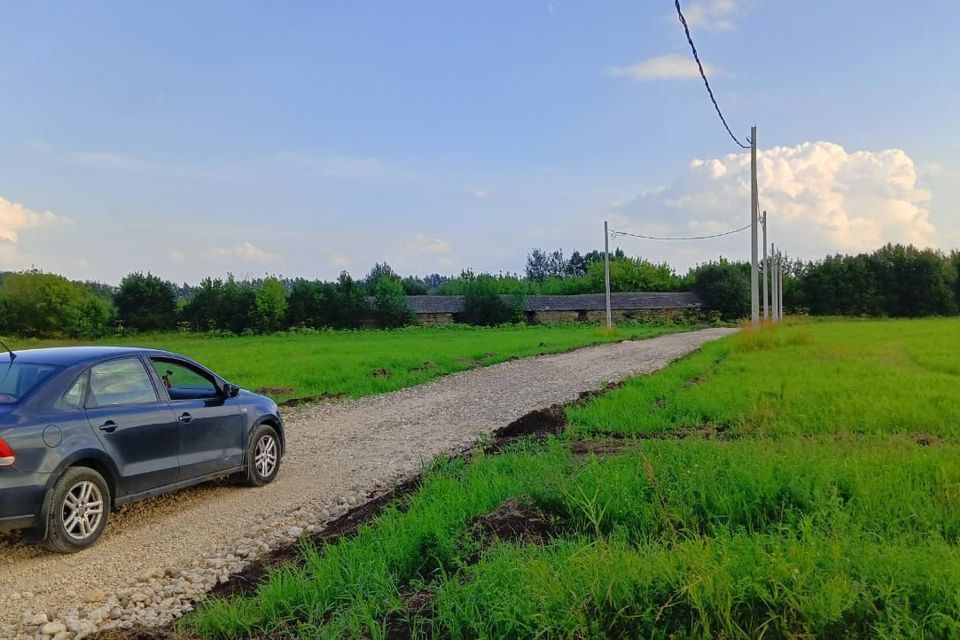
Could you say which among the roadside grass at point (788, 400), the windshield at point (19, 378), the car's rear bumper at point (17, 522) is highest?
the windshield at point (19, 378)

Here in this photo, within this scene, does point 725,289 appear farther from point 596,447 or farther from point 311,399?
point 596,447

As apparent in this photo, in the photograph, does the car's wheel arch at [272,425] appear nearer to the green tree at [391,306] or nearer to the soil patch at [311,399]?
the soil patch at [311,399]

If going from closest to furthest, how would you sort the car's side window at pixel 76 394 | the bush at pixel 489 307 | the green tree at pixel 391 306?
the car's side window at pixel 76 394
the green tree at pixel 391 306
the bush at pixel 489 307

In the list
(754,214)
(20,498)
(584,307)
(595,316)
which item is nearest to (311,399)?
(20,498)

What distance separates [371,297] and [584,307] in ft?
82.4

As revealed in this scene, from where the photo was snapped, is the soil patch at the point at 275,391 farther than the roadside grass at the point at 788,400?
Yes

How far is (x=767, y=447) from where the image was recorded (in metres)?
7.61

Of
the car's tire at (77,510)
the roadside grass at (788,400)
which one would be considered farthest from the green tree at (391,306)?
the car's tire at (77,510)

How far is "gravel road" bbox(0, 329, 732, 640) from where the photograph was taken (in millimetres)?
4684

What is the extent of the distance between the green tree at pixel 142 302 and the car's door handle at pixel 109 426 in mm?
67670

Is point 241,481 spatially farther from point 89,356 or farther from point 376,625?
point 376,625

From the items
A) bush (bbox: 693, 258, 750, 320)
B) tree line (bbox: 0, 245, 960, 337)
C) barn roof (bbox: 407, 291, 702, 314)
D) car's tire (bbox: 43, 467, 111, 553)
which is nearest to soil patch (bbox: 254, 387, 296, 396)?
car's tire (bbox: 43, 467, 111, 553)

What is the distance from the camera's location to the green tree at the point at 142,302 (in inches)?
2650

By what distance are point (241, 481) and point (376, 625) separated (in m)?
4.73
